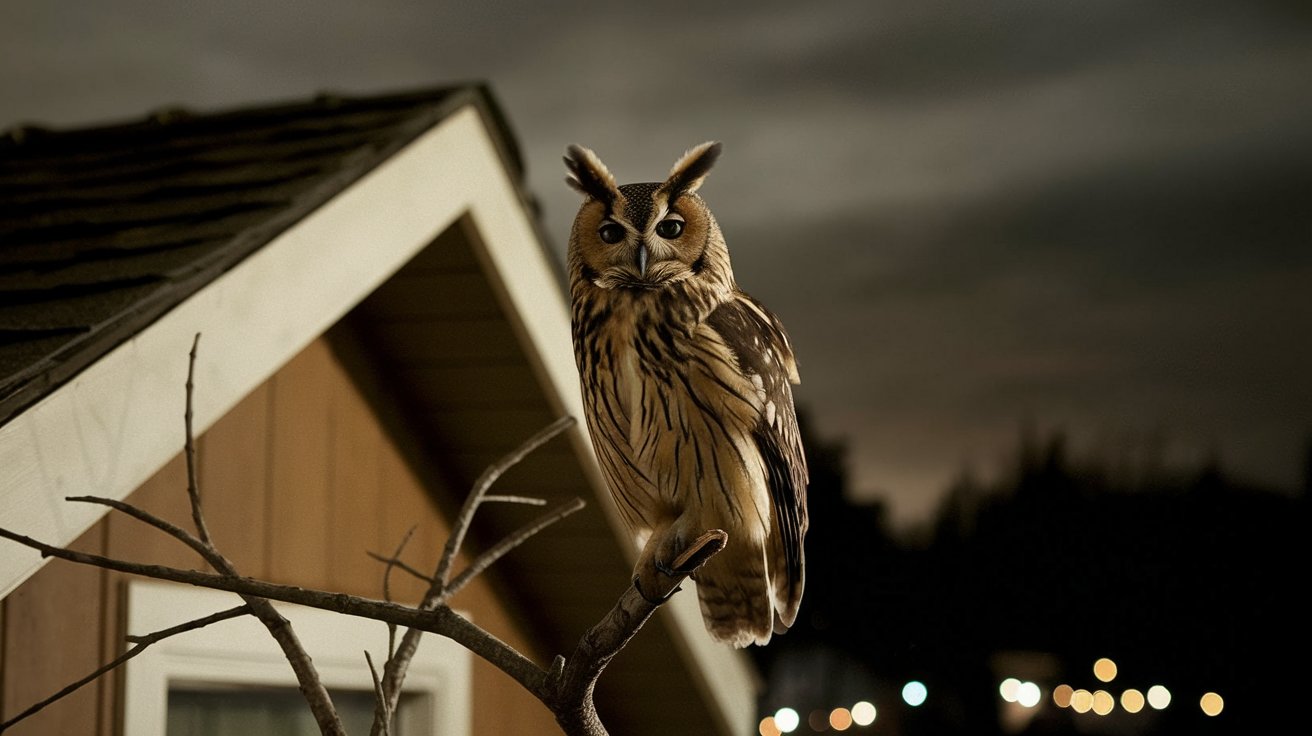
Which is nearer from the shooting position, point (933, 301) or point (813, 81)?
point (813, 81)

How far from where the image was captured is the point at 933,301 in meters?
6.18

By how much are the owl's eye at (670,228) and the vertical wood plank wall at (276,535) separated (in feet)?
2.76

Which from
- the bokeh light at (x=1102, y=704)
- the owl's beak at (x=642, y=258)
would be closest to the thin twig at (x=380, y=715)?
the owl's beak at (x=642, y=258)

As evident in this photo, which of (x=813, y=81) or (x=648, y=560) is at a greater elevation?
(x=813, y=81)

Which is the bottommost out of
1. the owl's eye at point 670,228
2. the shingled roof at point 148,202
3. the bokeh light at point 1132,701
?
the bokeh light at point 1132,701

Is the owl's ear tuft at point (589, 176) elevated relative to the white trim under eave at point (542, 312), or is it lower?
lower

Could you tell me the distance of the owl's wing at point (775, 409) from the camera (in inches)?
33.6

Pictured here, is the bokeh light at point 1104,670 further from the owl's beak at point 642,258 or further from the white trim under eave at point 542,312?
the owl's beak at point 642,258

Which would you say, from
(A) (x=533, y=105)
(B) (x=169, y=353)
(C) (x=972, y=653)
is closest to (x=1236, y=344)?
(C) (x=972, y=653)

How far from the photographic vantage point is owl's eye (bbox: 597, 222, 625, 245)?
859mm

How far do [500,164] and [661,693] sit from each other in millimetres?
1181

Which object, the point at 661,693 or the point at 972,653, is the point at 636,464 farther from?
the point at 972,653

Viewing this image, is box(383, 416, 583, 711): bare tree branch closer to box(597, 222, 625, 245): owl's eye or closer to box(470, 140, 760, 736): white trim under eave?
box(597, 222, 625, 245): owl's eye

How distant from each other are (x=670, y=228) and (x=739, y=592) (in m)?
0.27
